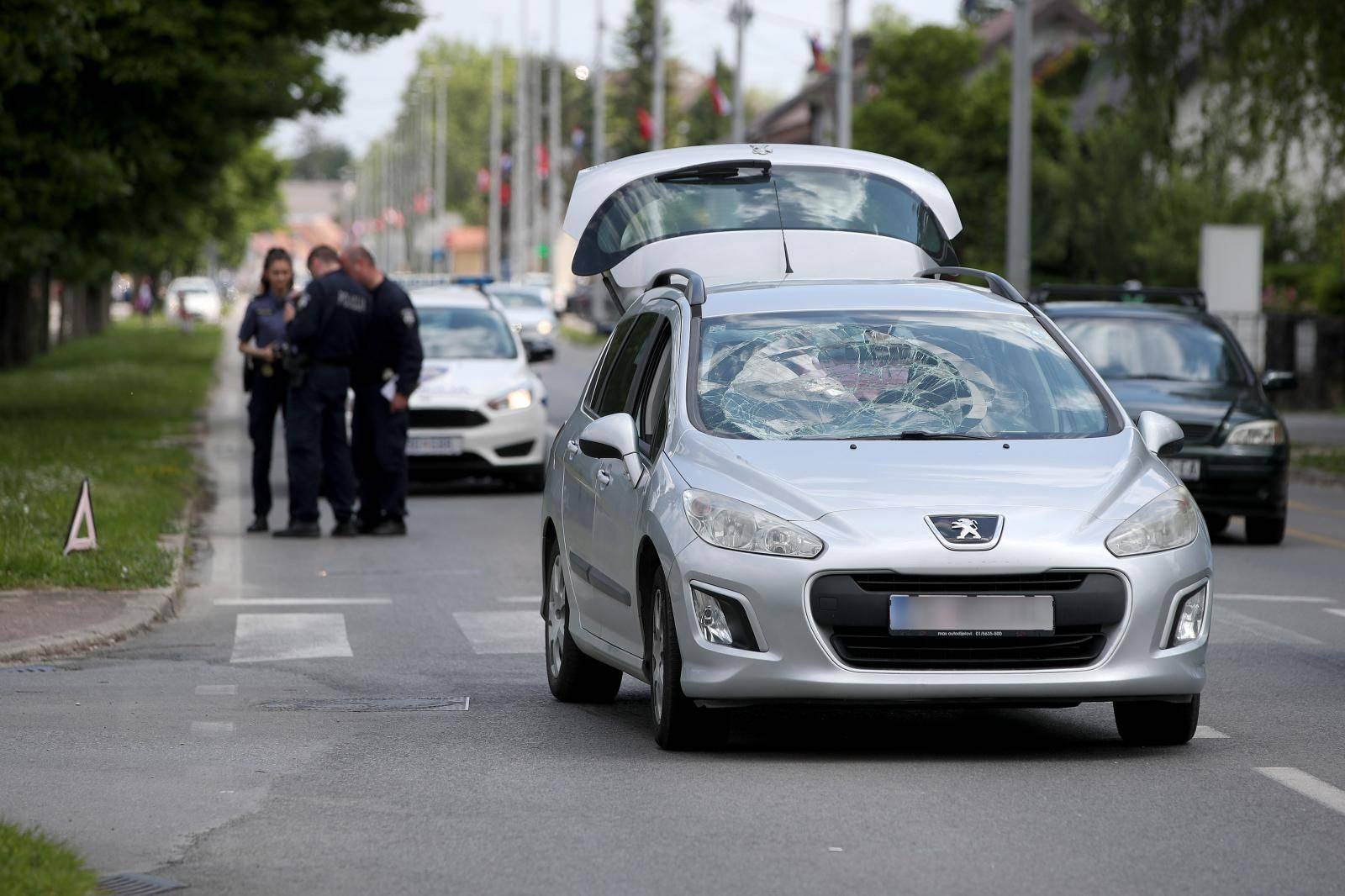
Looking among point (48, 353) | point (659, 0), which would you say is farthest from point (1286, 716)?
point (659, 0)

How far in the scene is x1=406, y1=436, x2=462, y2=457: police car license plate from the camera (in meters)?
20.5

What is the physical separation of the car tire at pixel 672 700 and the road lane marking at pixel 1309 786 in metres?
1.78

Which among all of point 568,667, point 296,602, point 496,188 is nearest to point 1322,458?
point 296,602

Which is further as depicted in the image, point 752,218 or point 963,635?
point 752,218

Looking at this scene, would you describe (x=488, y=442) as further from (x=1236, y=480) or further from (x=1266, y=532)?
(x=1266, y=532)

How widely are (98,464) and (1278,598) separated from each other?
1132 centimetres

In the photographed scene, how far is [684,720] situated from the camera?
8.03 m

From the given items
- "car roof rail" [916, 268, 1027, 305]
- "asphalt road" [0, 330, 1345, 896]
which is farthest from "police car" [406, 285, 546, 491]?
"car roof rail" [916, 268, 1027, 305]

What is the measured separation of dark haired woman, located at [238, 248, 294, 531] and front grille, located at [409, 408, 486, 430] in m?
2.68

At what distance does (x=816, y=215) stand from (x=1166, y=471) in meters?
3.83

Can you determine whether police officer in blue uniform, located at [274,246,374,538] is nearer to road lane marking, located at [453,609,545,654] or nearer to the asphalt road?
road lane marking, located at [453,609,545,654]

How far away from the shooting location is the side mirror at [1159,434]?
28.1 feet

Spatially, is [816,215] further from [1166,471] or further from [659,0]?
[659,0]

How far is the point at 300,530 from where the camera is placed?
56.7 feet
